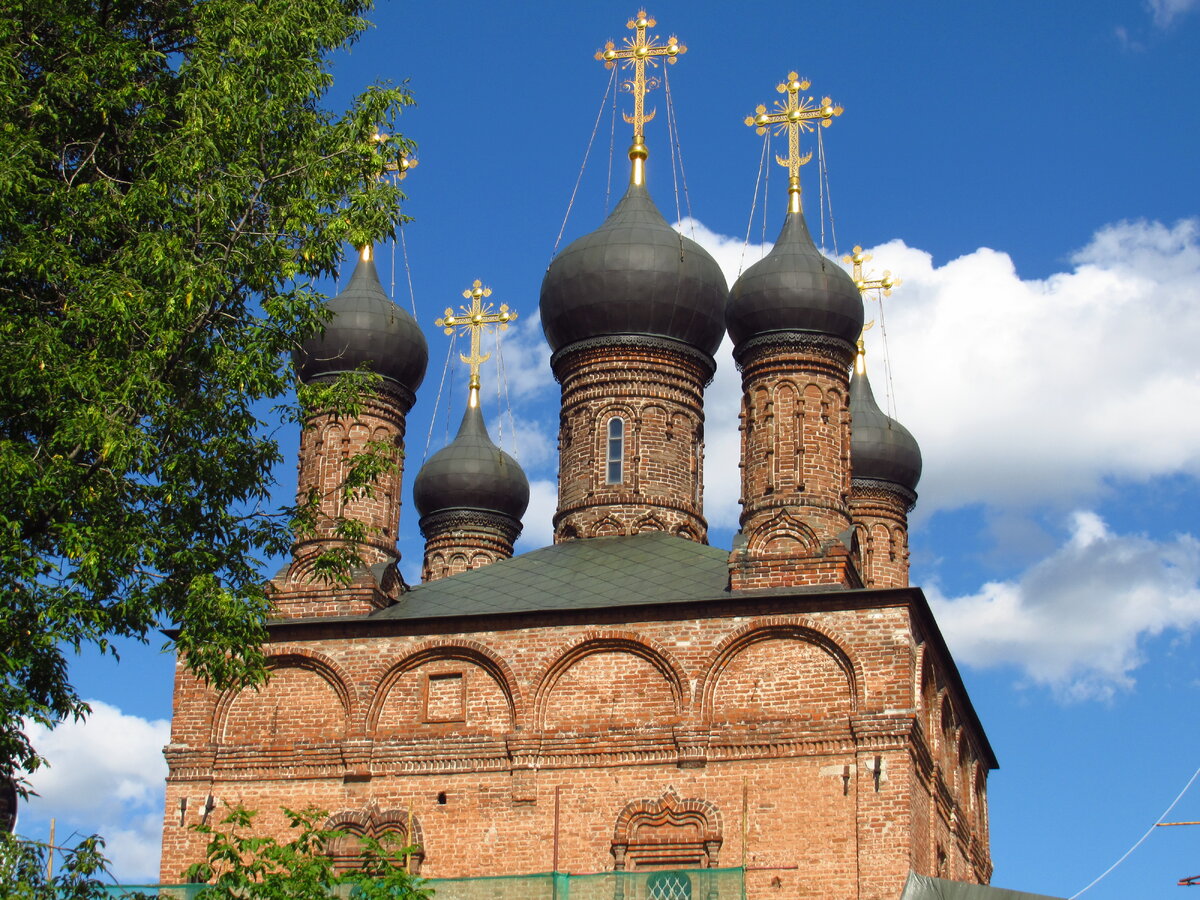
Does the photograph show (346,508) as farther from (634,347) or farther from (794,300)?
(794,300)

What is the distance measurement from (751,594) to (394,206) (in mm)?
7027

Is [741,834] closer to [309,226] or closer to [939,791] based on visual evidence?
[939,791]

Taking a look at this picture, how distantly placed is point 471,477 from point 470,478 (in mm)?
20

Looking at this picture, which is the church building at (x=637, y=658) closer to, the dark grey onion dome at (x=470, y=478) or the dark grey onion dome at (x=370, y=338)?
the dark grey onion dome at (x=370, y=338)

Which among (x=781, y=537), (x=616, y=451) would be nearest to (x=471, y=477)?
(x=616, y=451)

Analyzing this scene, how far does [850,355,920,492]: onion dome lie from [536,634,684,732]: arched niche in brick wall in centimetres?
872

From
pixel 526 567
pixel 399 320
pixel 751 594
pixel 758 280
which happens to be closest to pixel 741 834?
pixel 751 594

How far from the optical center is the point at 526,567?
20594 mm

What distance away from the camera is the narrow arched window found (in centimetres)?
2205

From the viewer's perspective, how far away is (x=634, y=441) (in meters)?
22.1

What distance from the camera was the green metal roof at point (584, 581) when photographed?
19062 mm

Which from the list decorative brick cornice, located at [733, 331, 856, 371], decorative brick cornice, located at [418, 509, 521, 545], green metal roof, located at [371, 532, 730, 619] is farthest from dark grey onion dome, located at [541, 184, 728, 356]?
decorative brick cornice, located at [418, 509, 521, 545]

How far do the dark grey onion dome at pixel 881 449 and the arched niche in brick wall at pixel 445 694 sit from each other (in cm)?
→ 914

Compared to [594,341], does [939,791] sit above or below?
below
